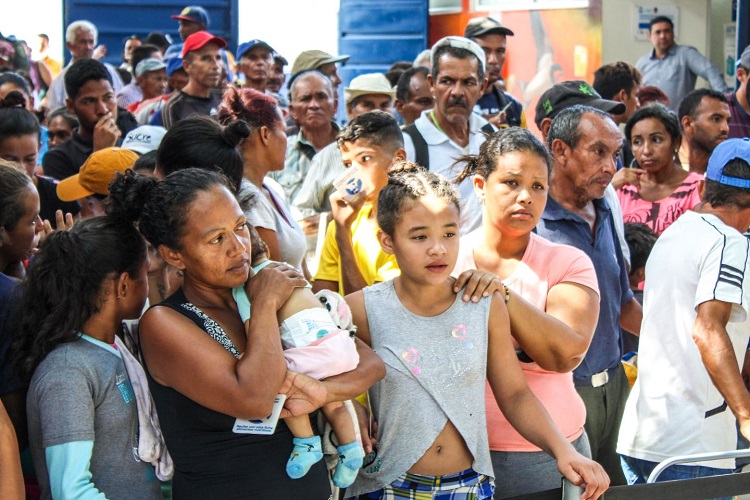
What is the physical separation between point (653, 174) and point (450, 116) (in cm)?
149

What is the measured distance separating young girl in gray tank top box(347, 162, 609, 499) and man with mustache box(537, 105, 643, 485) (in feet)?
3.27

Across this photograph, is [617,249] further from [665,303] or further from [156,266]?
[156,266]

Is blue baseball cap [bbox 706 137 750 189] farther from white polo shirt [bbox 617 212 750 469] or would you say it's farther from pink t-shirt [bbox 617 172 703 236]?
pink t-shirt [bbox 617 172 703 236]

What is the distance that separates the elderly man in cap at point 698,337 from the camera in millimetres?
3244

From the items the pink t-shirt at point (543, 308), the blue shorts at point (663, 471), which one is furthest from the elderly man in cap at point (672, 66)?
the pink t-shirt at point (543, 308)

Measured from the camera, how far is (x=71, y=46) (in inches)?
366

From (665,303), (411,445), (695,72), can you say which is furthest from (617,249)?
(695,72)

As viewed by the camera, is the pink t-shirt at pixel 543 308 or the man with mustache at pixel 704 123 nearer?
the pink t-shirt at pixel 543 308

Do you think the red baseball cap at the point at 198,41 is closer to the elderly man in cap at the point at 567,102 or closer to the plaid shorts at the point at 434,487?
the elderly man in cap at the point at 567,102

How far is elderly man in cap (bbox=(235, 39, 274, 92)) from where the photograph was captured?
7.50 metres

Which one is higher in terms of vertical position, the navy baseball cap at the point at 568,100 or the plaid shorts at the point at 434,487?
the navy baseball cap at the point at 568,100

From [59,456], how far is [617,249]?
97.2 inches

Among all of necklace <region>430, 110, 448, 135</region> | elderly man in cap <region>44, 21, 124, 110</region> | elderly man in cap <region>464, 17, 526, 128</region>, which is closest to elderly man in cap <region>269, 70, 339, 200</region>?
elderly man in cap <region>464, 17, 526, 128</region>

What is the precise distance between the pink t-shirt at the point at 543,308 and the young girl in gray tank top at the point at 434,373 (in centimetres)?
23
